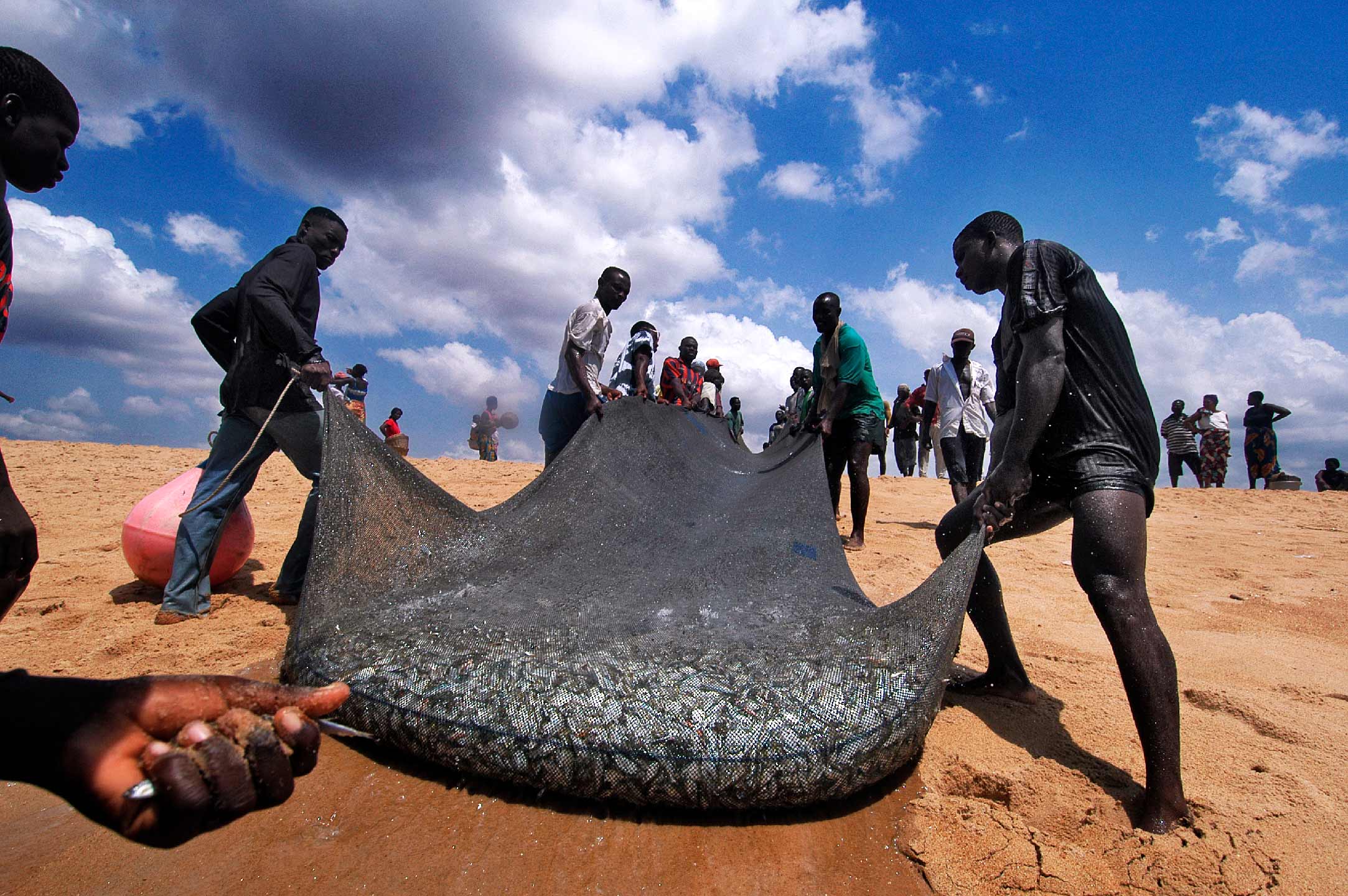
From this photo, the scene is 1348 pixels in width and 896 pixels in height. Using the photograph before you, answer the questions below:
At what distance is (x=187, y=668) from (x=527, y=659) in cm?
152

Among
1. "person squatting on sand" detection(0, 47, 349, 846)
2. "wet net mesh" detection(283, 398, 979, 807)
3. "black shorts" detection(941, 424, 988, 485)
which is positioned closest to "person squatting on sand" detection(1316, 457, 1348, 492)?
"black shorts" detection(941, 424, 988, 485)

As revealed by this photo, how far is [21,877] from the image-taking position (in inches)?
48.2

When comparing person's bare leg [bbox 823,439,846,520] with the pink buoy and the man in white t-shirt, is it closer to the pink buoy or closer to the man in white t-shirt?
the man in white t-shirt

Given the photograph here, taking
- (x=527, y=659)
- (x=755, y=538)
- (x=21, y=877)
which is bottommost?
(x=21, y=877)

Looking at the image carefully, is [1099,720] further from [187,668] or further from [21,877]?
[187,668]

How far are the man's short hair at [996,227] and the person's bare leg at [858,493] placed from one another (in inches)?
89.1

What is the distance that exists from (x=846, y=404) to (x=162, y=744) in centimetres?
398

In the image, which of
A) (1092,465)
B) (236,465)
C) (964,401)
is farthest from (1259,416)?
(236,465)

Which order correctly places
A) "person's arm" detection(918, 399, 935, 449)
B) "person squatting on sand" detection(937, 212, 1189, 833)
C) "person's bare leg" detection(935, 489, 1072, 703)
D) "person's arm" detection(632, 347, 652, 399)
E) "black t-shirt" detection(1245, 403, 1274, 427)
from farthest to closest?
"black t-shirt" detection(1245, 403, 1274, 427) → "person's arm" detection(918, 399, 935, 449) → "person's arm" detection(632, 347, 652, 399) → "person's bare leg" detection(935, 489, 1072, 703) → "person squatting on sand" detection(937, 212, 1189, 833)

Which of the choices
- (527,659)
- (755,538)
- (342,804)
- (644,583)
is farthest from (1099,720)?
(342,804)

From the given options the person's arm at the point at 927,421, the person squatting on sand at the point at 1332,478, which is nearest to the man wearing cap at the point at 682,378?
the person's arm at the point at 927,421

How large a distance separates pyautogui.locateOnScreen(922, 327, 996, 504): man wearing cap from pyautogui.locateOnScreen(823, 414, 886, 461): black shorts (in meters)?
1.12

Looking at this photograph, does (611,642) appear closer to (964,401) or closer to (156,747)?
(156,747)

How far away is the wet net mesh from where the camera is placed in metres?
1.32
